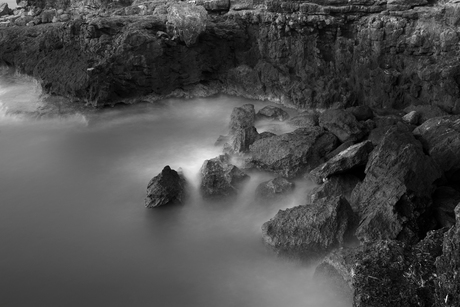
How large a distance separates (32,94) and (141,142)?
942 centimetres

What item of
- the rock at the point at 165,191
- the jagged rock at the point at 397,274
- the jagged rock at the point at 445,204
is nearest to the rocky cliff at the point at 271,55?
the jagged rock at the point at 445,204

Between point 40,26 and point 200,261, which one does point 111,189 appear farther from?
point 40,26

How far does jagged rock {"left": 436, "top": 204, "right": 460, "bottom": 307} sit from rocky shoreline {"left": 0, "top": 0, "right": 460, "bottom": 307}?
0.02 metres

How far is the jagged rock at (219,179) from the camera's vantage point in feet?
48.0

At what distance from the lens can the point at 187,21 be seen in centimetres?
2200

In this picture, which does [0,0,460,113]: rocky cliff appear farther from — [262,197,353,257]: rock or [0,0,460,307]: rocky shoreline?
[262,197,353,257]: rock

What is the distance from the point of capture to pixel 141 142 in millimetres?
18938

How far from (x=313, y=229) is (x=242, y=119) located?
8.18 metres

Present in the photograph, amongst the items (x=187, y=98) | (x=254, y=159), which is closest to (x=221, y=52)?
(x=187, y=98)

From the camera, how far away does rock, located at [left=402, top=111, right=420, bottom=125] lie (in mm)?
16828

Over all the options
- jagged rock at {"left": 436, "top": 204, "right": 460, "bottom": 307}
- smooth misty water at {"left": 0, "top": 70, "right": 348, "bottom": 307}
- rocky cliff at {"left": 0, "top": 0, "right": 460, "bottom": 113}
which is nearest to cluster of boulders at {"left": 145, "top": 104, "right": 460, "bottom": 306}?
jagged rock at {"left": 436, "top": 204, "right": 460, "bottom": 307}

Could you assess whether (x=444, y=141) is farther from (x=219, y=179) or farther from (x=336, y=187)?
(x=219, y=179)

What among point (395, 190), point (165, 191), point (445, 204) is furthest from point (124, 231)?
point (445, 204)

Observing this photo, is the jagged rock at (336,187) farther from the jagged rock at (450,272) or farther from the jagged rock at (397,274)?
the jagged rock at (450,272)
